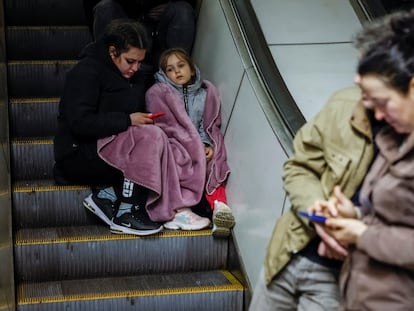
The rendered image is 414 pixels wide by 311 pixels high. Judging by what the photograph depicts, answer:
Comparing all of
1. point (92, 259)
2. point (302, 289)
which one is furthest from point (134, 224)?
point (302, 289)

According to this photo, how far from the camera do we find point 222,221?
3760mm

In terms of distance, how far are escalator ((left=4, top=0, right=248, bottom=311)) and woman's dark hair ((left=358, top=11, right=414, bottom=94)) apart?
1976mm

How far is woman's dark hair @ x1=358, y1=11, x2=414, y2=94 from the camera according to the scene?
1788 millimetres

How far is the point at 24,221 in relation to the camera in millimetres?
3891

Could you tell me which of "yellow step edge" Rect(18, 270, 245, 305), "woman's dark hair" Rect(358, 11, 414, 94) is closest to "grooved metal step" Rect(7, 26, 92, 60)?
"yellow step edge" Rect(18, 270, 245, 305)

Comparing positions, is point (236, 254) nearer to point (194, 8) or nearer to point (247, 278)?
point (247, 278)

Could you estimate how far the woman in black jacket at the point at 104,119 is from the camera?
379cm

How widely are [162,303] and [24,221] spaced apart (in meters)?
0.82

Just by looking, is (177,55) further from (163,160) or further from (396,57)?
A: (396,57)

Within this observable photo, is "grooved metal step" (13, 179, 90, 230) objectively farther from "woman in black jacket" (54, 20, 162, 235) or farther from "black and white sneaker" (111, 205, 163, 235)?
"black and white sneaker" (111, 205, 163, 235)

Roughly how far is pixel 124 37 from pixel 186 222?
929 millimetres

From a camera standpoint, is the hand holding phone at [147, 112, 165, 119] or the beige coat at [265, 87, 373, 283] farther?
the hand holding phone at [147, 112, 165, 119]

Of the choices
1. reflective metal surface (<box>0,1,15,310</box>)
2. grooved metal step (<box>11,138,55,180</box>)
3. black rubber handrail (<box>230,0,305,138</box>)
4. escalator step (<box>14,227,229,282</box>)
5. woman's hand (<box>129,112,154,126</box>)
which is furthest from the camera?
grooved metal step (<box>11,138,55,180</box>)

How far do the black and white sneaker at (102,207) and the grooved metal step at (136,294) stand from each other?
0.99 ft
